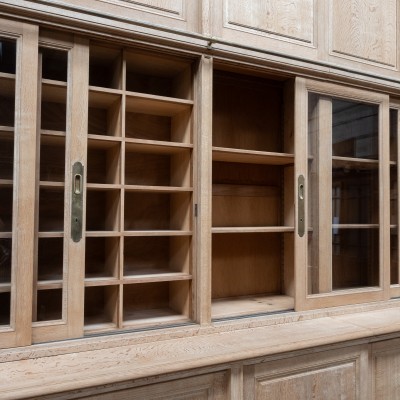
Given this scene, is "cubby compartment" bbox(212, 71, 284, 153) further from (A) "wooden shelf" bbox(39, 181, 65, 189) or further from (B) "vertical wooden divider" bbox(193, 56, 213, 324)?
(A) "wooden shelf" bbox(39, 181, 65, 189)

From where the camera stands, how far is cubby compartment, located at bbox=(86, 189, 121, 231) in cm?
161

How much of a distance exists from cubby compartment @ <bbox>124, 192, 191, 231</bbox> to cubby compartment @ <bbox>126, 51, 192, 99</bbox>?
479 millimetres

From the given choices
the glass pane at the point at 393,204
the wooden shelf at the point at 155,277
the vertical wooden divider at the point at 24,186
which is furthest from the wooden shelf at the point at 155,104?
the glass pane at the point at 393,204

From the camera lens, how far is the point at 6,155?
4.54 ft

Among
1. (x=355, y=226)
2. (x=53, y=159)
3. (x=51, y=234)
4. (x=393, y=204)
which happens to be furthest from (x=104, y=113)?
(x=393, y=204)

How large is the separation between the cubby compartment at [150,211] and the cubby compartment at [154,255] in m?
0.06

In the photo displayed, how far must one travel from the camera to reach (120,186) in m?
1.58

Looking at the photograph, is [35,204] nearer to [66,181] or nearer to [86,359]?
[66,181]

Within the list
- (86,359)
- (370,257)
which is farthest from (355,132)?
(86,359)

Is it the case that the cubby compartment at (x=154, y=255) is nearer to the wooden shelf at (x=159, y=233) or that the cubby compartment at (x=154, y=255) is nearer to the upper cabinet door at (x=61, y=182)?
the wooden shelf at (x=159, y=233)

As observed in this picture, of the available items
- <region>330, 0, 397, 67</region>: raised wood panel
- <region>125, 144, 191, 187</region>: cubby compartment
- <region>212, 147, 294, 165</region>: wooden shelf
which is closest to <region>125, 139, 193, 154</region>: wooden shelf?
<region>125, 144, 191, 187</region>: cubby compartment

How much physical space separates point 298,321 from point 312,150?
31.9 inches

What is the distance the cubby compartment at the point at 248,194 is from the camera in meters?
2.16

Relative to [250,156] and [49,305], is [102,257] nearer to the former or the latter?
[49,305]
